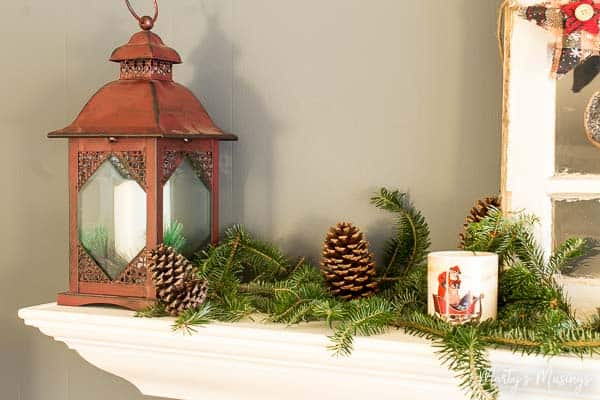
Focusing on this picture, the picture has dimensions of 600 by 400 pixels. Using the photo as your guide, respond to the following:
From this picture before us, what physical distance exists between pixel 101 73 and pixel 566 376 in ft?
2.77

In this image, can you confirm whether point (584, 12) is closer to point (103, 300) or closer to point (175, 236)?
point (175, 236)

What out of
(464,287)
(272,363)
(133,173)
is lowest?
(272,363)

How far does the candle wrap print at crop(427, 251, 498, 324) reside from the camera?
802 millimetres

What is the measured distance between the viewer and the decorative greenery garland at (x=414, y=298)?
750 millimetres

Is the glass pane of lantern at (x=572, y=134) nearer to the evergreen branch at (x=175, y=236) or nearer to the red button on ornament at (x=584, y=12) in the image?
the red button on ornament at (x=584, y=12)

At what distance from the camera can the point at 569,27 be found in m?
0.84

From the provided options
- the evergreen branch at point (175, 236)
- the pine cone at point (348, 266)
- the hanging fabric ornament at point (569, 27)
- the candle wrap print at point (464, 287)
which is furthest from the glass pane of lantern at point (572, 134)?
the evergreen branch at point (175, 236)

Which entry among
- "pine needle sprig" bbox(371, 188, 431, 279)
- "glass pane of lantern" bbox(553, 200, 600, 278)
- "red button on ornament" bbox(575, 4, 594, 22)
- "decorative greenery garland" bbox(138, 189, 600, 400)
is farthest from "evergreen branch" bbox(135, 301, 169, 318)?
"red button on ornament" bbox(575, 4, 594, 22)

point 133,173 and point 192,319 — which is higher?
point 133,173

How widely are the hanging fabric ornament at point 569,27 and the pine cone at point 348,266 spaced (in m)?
0.31

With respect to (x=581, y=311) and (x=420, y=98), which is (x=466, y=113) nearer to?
(x=420, y=98)

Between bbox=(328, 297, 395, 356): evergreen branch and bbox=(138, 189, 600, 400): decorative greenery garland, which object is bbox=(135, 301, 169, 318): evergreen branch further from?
bbox=(328, 297, 395, 356): evergreen branch

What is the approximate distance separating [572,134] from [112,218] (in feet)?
1.91

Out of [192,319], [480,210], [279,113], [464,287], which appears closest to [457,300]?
[464,287]
